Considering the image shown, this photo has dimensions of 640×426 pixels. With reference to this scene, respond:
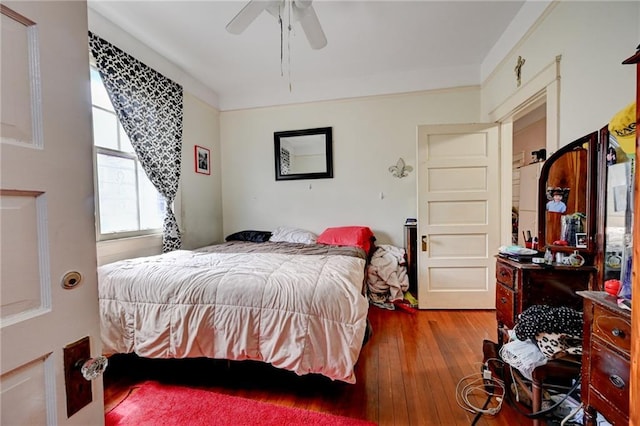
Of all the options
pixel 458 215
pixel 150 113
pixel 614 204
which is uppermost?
pixel 150 113

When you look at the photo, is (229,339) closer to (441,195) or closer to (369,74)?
(441,195)

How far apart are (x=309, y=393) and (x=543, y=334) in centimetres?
134

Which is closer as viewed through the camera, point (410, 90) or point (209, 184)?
point (410, 90)

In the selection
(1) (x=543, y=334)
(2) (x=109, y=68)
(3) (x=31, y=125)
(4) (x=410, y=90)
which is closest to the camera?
(3) (x=31, y=125)

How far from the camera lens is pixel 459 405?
5.16ft

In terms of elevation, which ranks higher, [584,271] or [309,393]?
[584,271]

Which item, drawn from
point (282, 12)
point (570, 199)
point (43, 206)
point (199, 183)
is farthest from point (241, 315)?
point (199, 183)

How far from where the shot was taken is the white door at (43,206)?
18.2 inches

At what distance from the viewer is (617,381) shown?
3.00 feet

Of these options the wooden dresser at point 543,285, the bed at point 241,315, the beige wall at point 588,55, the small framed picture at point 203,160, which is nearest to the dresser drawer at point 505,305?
the wooden dresser at point 543,285

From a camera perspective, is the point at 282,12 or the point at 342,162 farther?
the point at 342,162

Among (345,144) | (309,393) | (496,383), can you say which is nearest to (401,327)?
(496,383)

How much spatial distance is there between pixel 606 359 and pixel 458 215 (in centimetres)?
212

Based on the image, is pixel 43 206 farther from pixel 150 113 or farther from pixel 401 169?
pixel 401 169
